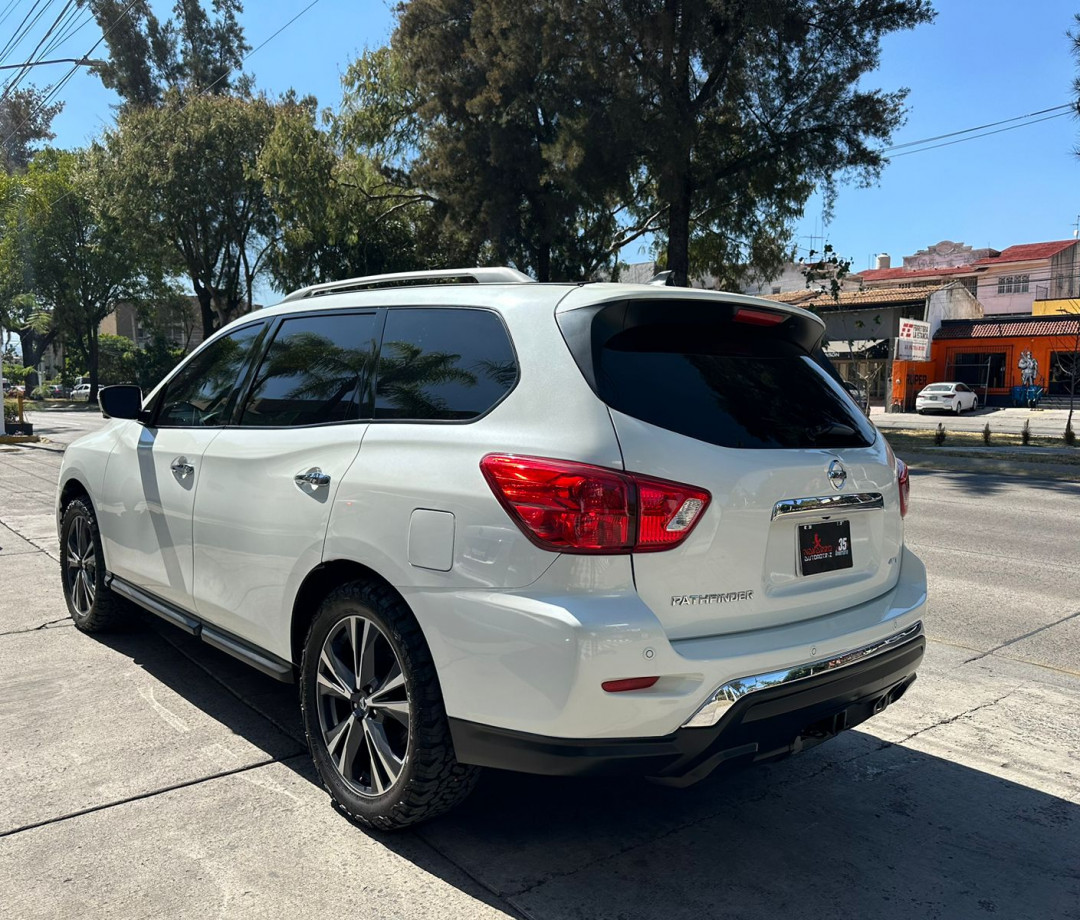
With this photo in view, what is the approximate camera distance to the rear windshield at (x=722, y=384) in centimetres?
277

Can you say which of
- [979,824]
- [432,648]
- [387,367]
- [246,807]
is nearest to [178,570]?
[246,807]

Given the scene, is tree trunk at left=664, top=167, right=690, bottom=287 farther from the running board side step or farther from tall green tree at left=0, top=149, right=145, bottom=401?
tall green tree at left=0, top=149, right=145, bottom=401

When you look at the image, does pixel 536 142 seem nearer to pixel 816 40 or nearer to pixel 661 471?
pixel 816 40

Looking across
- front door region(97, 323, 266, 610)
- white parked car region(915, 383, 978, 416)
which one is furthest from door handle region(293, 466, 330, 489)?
white parked car region(915, 383, 978, 416)

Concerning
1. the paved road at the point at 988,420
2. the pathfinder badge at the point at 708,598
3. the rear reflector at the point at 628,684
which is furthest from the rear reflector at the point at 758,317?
the paved road at the point at 988,420

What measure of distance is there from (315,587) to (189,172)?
3918 cm

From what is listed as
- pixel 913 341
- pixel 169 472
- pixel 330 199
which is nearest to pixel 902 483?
pixel 169 472

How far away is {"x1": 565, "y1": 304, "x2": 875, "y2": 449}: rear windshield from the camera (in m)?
2.77

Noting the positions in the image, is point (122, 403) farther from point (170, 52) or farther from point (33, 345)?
point (33, 345)

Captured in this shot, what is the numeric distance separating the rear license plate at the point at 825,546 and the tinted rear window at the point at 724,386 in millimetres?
279

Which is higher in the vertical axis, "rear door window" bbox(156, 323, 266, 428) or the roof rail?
the roof rail

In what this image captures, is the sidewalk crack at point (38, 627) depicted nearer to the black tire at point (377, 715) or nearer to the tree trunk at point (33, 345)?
the black tire at point (377, 715)

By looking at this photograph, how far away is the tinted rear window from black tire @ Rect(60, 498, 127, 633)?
3537 millimetres

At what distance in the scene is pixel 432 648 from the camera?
2.78 metres
